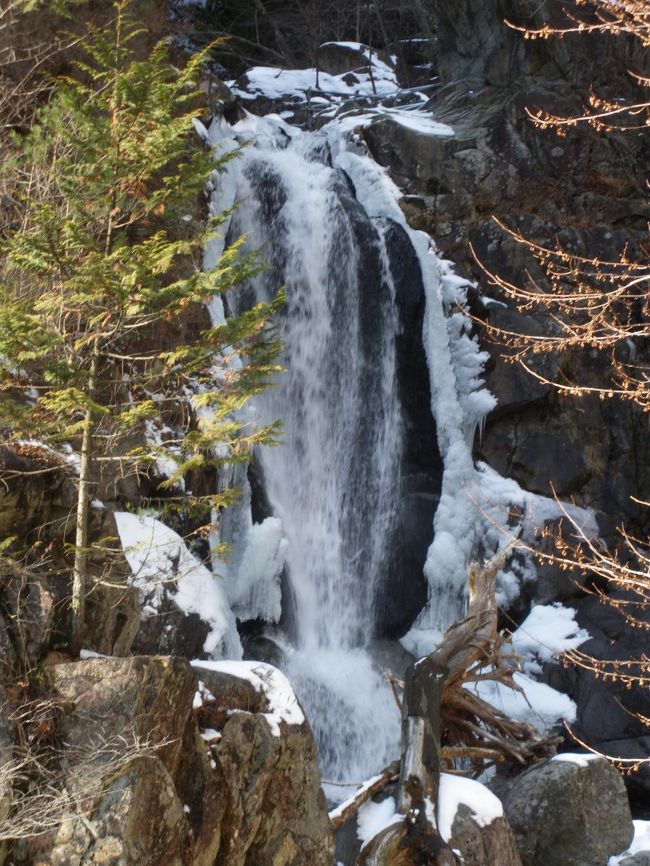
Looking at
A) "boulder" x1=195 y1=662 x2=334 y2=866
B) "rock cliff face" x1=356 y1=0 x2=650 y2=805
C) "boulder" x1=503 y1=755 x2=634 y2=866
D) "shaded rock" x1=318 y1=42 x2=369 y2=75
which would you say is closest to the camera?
"boulder" x1=195 y1=662 x2=334 y2=866

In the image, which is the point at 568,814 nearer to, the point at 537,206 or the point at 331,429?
the point at 331,429

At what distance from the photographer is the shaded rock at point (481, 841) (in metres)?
6.68

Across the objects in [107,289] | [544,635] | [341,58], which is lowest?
[544,635]

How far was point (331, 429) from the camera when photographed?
13406 mm

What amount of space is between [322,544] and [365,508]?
3.32ft

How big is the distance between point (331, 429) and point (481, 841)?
24.7 ft

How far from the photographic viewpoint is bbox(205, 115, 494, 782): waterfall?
11.5m

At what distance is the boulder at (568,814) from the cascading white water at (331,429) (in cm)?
286

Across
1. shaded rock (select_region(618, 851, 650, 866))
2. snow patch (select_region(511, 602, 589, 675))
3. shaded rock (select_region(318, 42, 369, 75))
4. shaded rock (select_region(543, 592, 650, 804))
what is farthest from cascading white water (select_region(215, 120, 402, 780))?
shaded rock (select_region(318, 42, 369, 75))

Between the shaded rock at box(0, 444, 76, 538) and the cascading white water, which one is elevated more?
the shaded rock at box(0, 444, 76, 538)

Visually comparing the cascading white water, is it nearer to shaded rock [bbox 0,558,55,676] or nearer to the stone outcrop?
the stone outcrop

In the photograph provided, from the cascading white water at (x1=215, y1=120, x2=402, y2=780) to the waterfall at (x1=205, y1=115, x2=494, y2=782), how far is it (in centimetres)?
2

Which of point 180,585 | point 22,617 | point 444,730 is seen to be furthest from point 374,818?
point 180,585

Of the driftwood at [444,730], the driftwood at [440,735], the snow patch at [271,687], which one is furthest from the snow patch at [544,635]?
the snow patch at [271,687]
